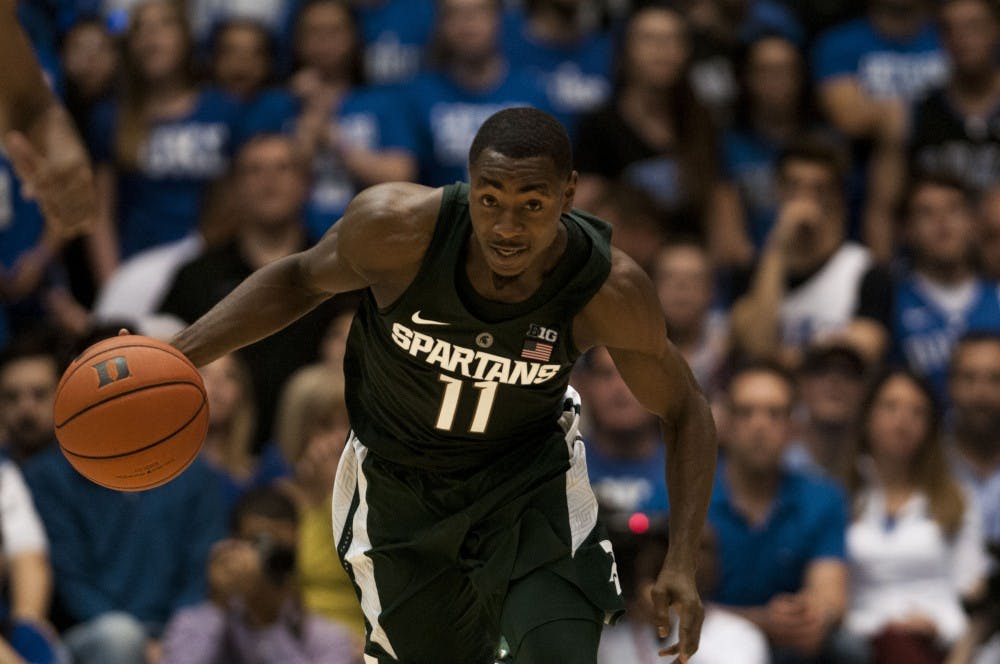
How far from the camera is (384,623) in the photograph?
4.91 metres

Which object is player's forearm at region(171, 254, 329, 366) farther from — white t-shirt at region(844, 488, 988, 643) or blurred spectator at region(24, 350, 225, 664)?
white t-shirt at region(844, 488, 988, 643)

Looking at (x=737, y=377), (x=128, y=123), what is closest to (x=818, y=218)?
(x=737, y=377)

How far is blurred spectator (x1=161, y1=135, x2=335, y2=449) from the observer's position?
8.12 meters

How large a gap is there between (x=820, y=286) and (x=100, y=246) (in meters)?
3.80

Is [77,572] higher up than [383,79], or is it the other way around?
[383,79]

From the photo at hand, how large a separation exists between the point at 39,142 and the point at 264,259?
12.4ft

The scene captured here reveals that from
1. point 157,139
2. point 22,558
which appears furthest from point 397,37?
point 22,558

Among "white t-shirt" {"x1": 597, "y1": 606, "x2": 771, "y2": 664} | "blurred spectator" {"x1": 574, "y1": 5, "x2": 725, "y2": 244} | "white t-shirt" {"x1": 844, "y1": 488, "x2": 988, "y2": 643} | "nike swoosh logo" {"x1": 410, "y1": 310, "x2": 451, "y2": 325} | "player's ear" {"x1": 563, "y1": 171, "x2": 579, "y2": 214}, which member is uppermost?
"player's ear" {"x1": 563, "y1": 171, "x2": 579, "y2": 214}

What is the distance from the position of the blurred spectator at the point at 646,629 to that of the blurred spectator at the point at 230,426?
1.89 metres

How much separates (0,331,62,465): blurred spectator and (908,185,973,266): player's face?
14.8 ft

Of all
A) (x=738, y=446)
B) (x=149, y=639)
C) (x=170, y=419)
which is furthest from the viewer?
(x=738, y=446)

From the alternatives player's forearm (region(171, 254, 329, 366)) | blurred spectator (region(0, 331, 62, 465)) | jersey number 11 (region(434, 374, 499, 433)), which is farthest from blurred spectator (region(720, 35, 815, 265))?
player's forearm (region(171, 254, 329, 366))

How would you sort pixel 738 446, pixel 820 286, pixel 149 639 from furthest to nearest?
pixel 820 286 → pixel 738 446 → pixel 149 639

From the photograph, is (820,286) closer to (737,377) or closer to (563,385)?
(737,377)
